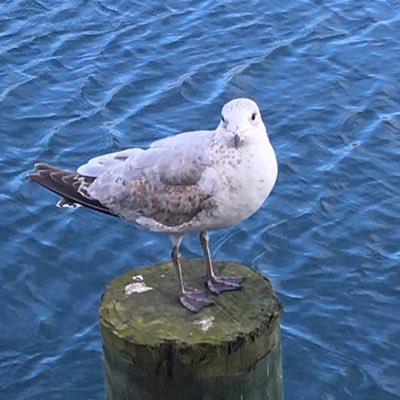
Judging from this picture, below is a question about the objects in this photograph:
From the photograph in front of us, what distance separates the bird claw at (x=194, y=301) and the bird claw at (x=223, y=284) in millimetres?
111

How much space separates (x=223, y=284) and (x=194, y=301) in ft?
0.78

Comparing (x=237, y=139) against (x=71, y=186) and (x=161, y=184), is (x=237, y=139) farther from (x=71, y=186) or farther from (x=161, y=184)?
(x=71, y=186)

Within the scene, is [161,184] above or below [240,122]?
below

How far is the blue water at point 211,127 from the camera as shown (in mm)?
9203

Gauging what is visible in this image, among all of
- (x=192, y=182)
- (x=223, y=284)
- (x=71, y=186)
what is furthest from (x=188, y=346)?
(x=71, y=186)

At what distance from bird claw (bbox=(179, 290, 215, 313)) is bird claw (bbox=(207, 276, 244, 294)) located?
11 centimetres

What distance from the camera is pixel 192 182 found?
6531 mm

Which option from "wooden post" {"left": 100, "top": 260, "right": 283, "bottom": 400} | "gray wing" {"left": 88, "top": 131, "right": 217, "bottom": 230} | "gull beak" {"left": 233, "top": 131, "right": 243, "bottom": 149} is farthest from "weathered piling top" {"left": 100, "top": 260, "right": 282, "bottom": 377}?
"gull beak" {"left": 233, "top": 131, "right": 243, "bottom": 149}

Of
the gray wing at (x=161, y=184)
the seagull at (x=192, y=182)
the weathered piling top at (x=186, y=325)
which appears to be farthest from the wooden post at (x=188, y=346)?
the gray wing at (x=161, y=184)

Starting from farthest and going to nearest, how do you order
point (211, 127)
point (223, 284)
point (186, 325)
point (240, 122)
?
point (211, 127) → point (240, 122) → point (223, 284) → point (186, 325)

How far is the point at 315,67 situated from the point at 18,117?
3188 mm

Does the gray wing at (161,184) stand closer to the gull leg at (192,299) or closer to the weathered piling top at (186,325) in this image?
the weathered piling top at (186,325)

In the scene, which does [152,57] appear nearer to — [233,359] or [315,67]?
[315,67]

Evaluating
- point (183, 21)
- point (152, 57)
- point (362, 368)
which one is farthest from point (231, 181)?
Result: point (183, 21)
